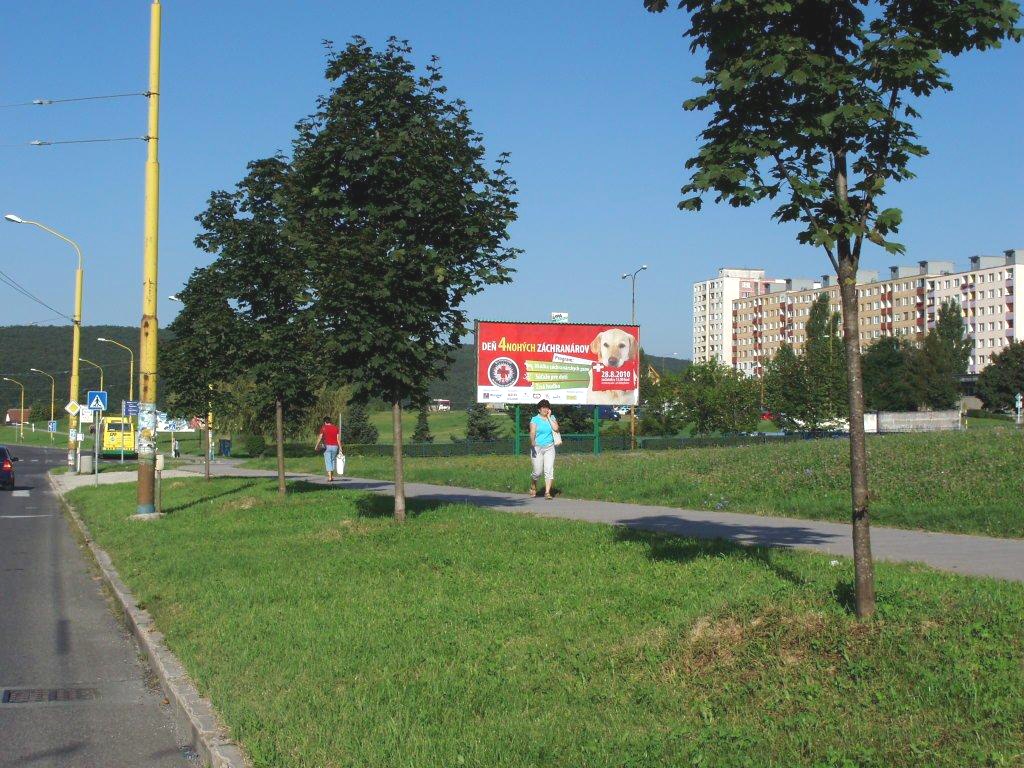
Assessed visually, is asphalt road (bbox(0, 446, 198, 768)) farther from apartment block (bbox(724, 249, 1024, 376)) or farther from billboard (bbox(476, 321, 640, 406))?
apartment block (bbox(724, 249, 1024, 376))

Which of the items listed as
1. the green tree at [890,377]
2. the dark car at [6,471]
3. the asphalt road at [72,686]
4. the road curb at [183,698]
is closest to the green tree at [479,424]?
the dark car at [6,471]

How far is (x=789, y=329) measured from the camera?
515ft

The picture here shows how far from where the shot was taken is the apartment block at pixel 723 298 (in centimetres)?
17338

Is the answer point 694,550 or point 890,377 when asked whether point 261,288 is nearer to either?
point 694,550

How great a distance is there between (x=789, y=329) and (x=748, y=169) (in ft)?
509

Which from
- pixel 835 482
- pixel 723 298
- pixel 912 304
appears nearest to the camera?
pixel 835 482

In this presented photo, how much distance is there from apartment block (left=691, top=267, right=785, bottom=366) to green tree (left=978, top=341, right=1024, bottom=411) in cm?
5876

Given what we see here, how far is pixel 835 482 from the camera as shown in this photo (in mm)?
16891

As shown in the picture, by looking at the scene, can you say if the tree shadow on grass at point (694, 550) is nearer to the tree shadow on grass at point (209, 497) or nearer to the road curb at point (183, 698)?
the road curb at point (183, 698)

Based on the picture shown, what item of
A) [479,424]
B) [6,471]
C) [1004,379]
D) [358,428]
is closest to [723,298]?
[1004,379]

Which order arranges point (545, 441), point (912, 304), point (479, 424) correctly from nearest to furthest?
point (545, 441), point (479, 424), point (912, 304)

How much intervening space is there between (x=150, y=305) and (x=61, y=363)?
14262 cm

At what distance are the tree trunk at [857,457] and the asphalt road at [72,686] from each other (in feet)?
12.3

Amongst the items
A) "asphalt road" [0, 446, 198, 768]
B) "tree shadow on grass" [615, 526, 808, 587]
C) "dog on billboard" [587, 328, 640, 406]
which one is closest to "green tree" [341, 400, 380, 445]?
"dog on billboard" [587, 328, 640, 406]
